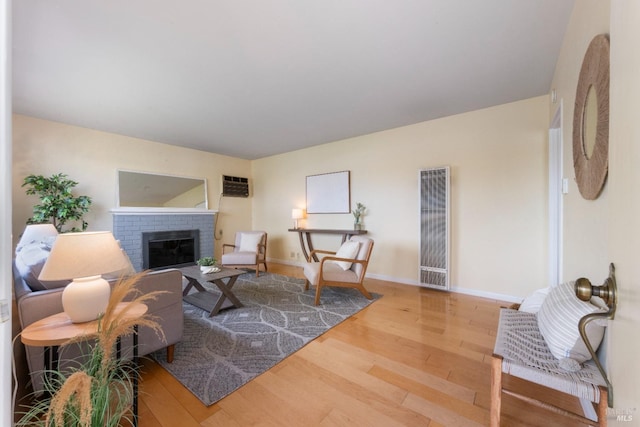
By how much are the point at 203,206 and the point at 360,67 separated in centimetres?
408

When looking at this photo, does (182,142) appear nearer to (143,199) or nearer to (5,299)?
(143,199)

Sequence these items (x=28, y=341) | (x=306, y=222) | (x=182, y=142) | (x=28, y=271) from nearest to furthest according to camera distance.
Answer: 1. (x=28, y=341)
2. (x=28, y=271)
3. (x=182, y=142)
4. (x=306, y=222)

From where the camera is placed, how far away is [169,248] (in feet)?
14.6

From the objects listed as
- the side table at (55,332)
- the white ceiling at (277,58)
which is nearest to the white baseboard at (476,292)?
the white ceiling at (277,58)

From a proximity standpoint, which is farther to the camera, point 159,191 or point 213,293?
point 159,191

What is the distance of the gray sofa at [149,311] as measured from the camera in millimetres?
1279

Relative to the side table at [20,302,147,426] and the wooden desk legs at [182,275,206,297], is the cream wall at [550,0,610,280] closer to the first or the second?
the side table at [20,302,147,426]

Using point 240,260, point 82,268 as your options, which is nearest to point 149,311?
point 82,268

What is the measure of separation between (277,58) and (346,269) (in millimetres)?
2403

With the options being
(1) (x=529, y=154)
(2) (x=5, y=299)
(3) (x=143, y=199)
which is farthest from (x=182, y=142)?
(1) (x=529, y=154)

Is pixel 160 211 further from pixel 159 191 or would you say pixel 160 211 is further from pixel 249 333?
pixel 249 333

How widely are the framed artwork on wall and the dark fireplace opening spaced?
2.36 m

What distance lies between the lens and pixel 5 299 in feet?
1.77

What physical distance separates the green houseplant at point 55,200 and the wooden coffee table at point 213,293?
6.10 ft
